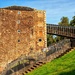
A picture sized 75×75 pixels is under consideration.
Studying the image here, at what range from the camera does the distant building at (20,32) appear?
1807 inches

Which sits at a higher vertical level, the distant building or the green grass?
the distant building

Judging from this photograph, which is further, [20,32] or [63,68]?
[20,32]

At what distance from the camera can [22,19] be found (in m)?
47.0

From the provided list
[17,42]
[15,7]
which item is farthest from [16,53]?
[15,7]

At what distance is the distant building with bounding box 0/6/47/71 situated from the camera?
151 ft

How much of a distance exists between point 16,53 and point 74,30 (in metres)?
12.4

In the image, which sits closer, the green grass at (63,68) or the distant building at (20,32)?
the green grass at (63,68)

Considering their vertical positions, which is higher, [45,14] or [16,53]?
[45,14]

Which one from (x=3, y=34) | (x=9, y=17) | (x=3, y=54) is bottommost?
(x=3, y=54)

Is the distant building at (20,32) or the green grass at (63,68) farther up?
the distant building at (20,32)

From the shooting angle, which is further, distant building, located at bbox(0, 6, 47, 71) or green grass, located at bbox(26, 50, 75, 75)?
distant building, located at bbox(0, 6, 47, 71)

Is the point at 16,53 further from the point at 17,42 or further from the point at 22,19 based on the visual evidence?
the point at 22,19

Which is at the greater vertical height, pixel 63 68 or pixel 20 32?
pixel 20 32

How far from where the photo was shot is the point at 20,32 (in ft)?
154
